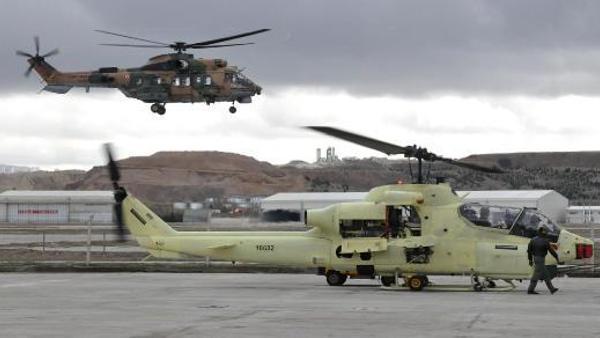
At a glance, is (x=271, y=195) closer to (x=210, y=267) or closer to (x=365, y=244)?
(x=210, y=267)

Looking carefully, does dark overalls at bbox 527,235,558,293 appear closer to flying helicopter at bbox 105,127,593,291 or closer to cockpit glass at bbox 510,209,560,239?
flying helicopter at bbox 105,127,593,291

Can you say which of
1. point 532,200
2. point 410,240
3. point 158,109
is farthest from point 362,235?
point 532,200

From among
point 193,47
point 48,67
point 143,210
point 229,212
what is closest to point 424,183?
point 143,210

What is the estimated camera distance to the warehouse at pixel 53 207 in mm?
96250

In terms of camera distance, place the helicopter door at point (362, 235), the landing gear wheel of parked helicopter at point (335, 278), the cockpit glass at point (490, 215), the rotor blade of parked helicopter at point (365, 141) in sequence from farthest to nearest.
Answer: the landing gear wheel of parked helicopter at point (335, 278) < the helicopter door at point (362, 235) < the cockpit glass at point (490, 215) < the rotor blade of parked helicopter at point (365, 141)

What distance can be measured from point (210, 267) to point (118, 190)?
206 inches

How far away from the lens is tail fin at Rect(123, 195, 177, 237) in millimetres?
25328

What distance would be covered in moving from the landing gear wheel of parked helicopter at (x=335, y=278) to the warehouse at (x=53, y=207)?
70.9 metres

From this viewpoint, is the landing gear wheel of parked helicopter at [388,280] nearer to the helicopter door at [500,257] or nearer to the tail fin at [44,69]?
the helicopter door at [500,257]

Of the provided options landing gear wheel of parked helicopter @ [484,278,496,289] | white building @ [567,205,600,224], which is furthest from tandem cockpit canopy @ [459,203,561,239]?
white building @ [567,205,600,224]

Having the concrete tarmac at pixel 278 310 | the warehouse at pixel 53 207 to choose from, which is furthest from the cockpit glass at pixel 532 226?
the warehouse at pixel 53 207

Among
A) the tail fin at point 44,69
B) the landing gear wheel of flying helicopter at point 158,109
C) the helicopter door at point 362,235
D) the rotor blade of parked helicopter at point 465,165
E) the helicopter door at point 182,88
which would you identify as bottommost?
the helicopter door at point 362,235

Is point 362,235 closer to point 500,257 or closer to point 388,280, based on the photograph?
point 388,280

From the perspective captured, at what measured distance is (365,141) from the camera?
21781 mm
